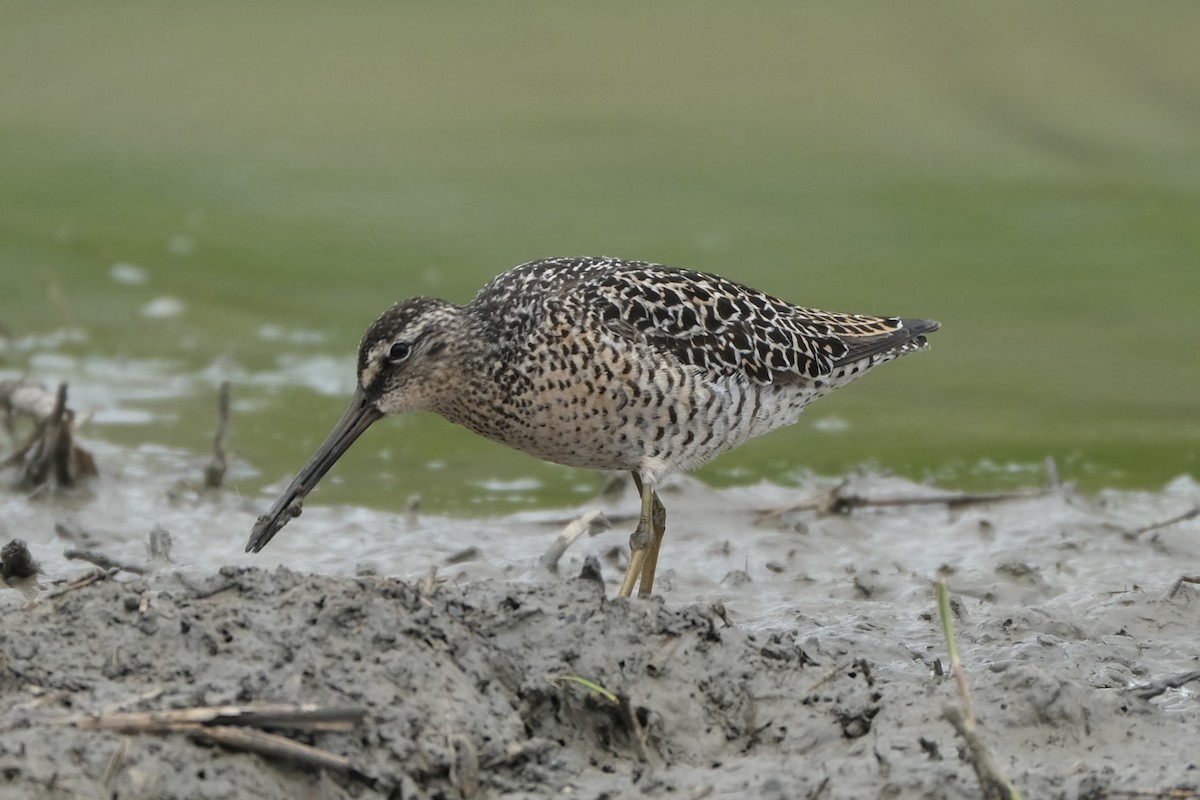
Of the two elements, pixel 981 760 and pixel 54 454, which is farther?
pixel 54 454

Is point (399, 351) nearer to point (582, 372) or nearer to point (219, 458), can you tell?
point (582, 372)

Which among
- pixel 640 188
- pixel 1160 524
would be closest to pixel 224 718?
pixel 1160 524

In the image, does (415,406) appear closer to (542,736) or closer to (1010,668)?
(542,736)

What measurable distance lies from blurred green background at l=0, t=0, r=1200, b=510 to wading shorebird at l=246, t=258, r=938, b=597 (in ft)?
7.39

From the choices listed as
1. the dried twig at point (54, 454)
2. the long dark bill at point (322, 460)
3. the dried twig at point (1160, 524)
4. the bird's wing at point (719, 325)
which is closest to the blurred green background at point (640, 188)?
the dried twig at point (54, 454)

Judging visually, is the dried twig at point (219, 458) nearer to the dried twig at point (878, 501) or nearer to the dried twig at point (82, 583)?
the dried twig at point (878, 501)

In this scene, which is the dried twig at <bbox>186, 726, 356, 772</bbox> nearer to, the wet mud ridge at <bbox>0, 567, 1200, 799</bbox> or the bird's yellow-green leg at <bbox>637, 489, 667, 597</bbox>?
the wet mud ridge at <bbox>0, 567, 1200, 799</bbox>

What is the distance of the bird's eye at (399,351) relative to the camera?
19.3ft

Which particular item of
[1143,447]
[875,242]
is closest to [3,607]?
[1143,447]

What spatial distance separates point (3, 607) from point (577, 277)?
2.52 metres

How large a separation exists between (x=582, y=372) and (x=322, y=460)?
3.23 feet

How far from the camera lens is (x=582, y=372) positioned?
5.86 metres

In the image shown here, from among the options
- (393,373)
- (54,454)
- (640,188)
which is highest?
(640,188)

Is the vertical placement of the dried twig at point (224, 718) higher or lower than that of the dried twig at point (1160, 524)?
lower
